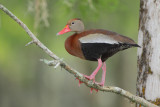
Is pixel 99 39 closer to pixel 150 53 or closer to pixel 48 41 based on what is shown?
pixel 150 53

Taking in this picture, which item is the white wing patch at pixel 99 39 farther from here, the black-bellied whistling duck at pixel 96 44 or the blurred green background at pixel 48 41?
the blurred green background at pixel 48 41

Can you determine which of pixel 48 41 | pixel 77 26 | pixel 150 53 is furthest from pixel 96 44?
pixel 48 41

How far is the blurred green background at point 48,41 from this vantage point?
10.4 meters

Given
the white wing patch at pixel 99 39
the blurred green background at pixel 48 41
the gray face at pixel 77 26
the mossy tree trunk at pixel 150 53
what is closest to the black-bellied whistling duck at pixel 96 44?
the white wing patch at pixel 99 39

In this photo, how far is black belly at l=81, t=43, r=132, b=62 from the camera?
16.2 ft

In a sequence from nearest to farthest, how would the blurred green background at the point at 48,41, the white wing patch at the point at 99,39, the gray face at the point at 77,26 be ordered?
the white wing patch at the point at 99,39 → the gray face at the point at 77,26 → the blurred green background at the point at 48,41

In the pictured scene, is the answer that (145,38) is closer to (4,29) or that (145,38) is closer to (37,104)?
(4,29)

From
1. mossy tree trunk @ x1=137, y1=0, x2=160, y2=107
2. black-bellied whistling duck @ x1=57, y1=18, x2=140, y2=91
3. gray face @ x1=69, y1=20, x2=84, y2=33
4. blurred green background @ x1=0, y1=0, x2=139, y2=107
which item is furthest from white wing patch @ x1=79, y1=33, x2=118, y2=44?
blurred green background @ x1=0, y1=0, x2=139, y2=107

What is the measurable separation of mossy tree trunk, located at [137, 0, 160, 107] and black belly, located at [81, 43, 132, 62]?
1.96ft

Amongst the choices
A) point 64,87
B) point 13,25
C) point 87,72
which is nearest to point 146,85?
point 13,25

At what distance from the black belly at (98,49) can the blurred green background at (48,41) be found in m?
1.36

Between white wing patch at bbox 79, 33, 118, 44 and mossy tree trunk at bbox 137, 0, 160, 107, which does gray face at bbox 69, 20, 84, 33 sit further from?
mossy tree trunk at bbox 137, 0, 160, 107

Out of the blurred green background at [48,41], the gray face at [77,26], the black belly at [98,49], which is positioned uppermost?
the blurred green background at [48,41]

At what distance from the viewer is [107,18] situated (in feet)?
52.5
